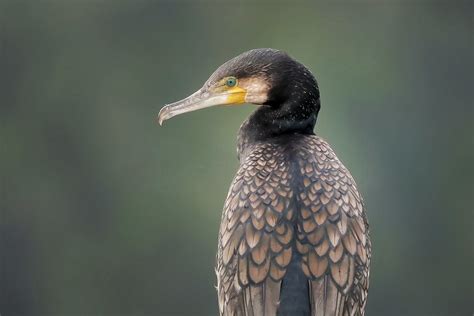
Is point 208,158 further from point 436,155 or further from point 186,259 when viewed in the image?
point 436,155

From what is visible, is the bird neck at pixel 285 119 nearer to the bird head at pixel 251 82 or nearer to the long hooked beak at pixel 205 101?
the bird head at pixel 251 82

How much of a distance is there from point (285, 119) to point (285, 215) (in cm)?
68

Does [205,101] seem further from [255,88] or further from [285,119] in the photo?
[285,119]

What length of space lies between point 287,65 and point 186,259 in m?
9.56

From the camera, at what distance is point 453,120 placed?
16.1 m

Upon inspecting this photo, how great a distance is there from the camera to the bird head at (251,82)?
4.16m

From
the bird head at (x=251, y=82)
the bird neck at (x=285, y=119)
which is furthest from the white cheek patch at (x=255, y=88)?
the bird neck at (x=285, y=119)

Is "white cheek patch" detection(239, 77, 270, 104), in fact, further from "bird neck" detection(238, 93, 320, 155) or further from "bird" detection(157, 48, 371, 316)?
"bird neck" detection(238, 93, 320, 155)

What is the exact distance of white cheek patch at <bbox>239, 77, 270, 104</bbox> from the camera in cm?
417

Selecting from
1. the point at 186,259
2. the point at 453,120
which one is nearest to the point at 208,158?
the point at 186,259

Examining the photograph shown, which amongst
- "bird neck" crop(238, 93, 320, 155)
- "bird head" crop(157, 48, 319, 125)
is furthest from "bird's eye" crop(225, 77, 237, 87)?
"bird neck" crop(238, 93, 320, 155)

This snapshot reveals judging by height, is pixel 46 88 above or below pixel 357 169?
above

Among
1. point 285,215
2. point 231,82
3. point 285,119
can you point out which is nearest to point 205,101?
point 231,82

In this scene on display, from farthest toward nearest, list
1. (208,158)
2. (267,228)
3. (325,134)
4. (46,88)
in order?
(46,88) → (208,158) → (325,134) → (267,228)
